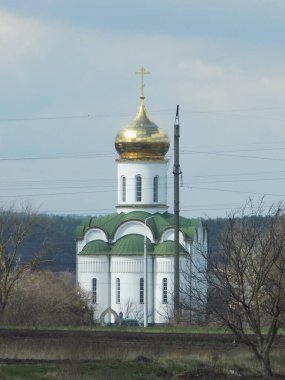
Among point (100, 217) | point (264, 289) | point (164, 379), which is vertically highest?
point (100, 217)

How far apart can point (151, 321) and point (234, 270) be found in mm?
41857

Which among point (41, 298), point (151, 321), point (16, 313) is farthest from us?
point (151, 321)

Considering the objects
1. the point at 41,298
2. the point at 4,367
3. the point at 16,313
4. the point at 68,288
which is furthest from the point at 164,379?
the point at 68,288

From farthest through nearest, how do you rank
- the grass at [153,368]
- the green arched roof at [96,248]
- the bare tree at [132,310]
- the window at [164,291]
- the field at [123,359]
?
1. the green arched roof at [96,248]
2. the window at [164,291]
3. the bare tree at [132,310]
4. the field at [123,359]
5. the grass at [153,368]

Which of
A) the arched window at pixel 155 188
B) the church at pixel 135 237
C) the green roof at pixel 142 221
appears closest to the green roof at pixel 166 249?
the church at pixel 135 237

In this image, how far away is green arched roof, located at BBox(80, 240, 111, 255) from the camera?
265ft

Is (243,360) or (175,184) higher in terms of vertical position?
(175,184)

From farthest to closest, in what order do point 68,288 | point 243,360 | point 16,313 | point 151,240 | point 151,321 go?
1. point 151,240
2. point 151,321
3. point 68,288
4. point 16,313
5. point 243,360

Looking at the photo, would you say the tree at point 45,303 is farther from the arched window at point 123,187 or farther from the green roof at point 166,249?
the arched window at point 123,187

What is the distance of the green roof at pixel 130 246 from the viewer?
79562 mm

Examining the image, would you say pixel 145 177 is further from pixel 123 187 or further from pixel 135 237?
pixel 135 237

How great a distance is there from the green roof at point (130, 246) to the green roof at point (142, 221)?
80 centimetres

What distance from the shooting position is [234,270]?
33.4m

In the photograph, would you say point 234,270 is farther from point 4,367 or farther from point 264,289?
point 4,367
